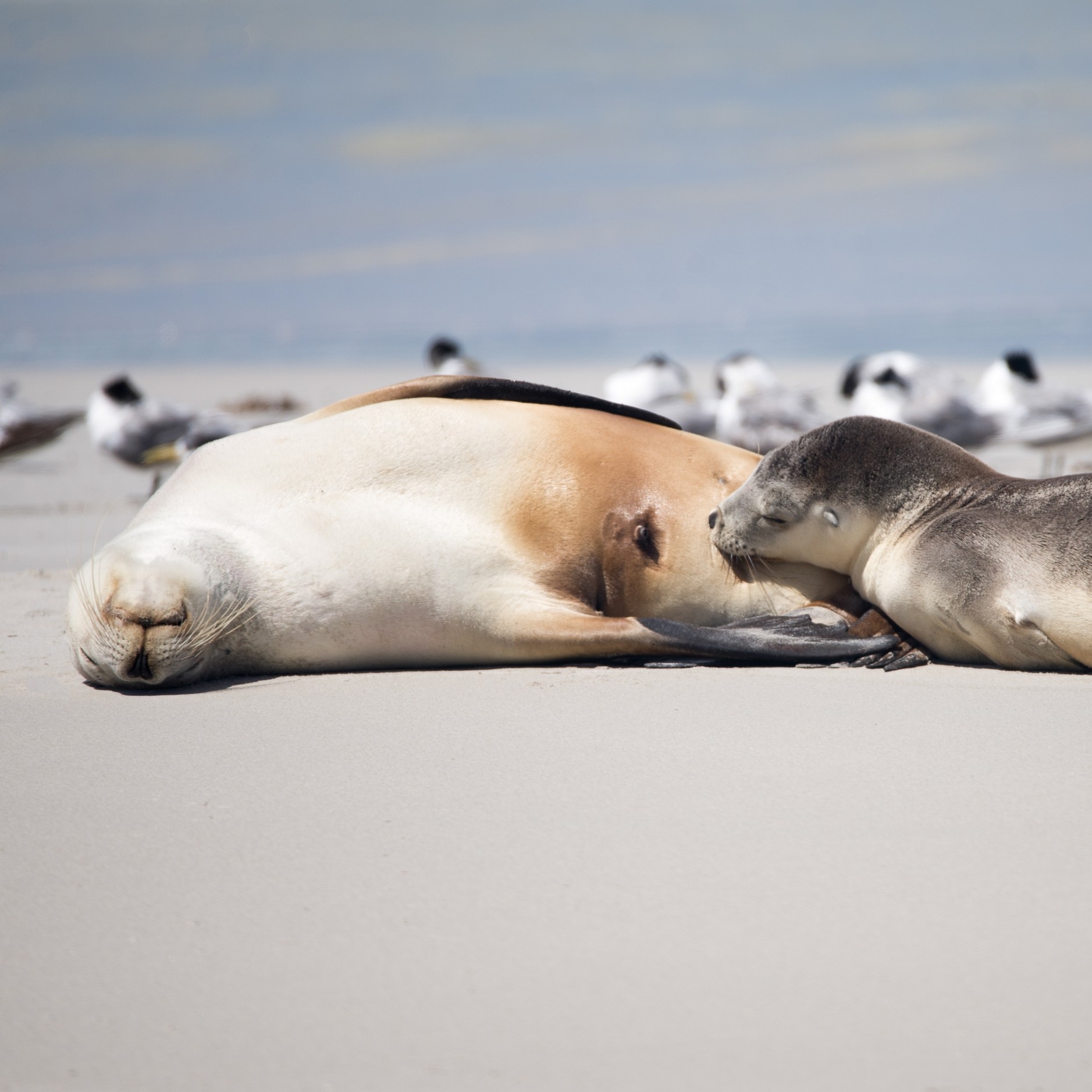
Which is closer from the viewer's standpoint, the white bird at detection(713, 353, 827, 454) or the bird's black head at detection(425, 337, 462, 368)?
the white bird at detection(713, 353, 827, 454)

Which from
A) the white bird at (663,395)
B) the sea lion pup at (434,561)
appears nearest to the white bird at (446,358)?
the white bird at (663,395)

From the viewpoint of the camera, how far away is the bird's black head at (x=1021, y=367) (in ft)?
40.0

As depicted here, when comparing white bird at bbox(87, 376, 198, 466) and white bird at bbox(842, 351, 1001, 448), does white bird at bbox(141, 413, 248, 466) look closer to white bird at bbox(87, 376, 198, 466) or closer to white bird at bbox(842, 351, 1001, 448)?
white bird at bbox(87, 376, 198, 466)

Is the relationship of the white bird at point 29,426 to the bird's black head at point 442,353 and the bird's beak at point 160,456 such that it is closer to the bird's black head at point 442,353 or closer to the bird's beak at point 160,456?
the bird's beak at point 160,456

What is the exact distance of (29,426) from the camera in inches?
457

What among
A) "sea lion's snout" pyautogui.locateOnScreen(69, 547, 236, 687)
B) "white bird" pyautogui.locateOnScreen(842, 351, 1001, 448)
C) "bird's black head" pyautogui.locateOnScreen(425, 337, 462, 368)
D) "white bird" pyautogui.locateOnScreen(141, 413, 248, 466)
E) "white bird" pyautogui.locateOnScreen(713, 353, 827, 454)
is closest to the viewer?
"sea lion's snout" pyautogui.locateOnScreen(69, 547, 236, 687)

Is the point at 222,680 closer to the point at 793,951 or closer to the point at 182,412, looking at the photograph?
the point at 793,951

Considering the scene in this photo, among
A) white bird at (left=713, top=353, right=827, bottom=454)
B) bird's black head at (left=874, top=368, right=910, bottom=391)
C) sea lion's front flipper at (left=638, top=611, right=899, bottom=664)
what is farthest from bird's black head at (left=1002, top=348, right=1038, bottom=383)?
sea lion's front flipper at (left=638, top=611, right=899, bottom=664)

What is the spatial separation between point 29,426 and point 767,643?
30.4 ft

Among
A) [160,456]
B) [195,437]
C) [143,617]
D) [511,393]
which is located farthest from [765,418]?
[143,617]

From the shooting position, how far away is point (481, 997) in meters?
1.92

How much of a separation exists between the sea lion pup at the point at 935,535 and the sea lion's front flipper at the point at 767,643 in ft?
0.71

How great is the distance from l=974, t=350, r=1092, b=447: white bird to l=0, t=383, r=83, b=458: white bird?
302 inches

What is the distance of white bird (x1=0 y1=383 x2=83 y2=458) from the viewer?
11.3 meters
